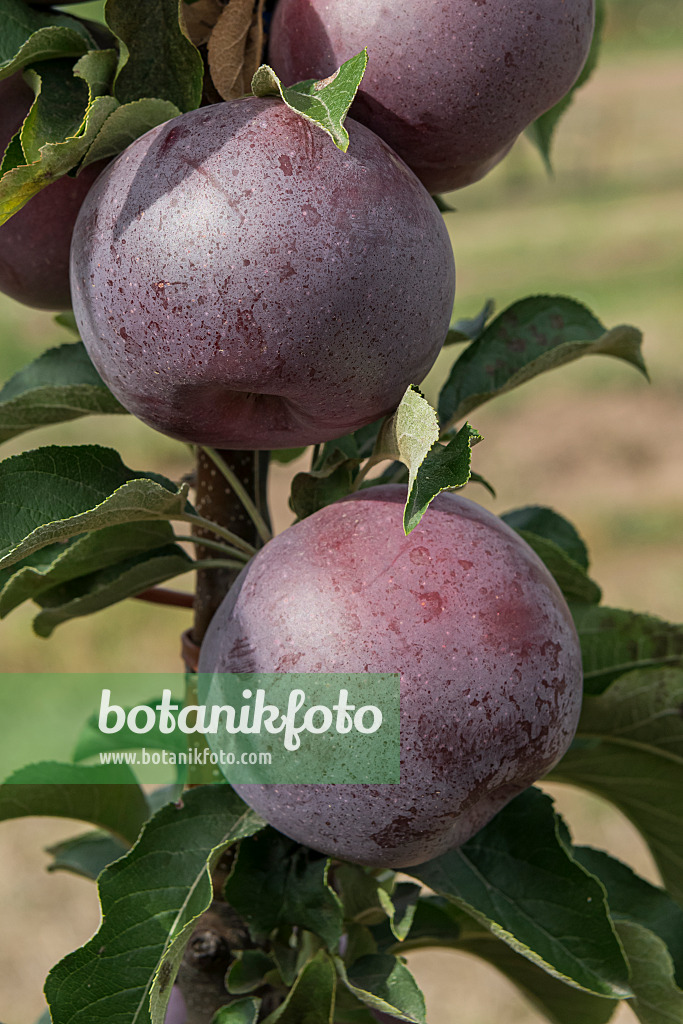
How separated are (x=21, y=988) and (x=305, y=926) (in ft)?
5.18

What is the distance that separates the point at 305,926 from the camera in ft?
1.82

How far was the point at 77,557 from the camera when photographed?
54 cm

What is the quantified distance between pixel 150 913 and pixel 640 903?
316 millimetres

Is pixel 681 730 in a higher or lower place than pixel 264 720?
lower

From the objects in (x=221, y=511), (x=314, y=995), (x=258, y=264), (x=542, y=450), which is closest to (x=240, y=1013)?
(x=314, y=995)

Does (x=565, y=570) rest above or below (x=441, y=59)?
below

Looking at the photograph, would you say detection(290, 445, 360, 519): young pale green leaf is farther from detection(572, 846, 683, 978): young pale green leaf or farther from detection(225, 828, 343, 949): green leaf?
detection(572, 846, 683, 978): young pale green leaf

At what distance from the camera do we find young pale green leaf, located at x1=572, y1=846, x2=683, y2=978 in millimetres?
655

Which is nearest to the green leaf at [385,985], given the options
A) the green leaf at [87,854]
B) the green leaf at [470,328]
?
the green leaf at [87,854]

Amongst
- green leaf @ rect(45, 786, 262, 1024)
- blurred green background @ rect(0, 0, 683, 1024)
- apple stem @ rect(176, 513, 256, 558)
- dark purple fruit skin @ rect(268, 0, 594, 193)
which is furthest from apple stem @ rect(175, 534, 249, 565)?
blurred green background @ rect(0, 0, 683, 1024)

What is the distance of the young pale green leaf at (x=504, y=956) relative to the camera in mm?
656

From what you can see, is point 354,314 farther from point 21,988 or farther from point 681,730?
point 21,988

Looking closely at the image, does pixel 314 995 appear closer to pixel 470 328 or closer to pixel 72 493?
pixel 72 493

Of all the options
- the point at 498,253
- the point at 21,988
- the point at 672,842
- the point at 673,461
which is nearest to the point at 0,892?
the point at 21,988
